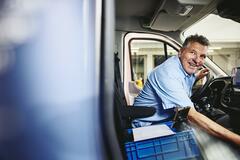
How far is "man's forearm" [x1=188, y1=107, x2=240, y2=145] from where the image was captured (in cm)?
151

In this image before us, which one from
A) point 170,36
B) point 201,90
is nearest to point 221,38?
point 170,36

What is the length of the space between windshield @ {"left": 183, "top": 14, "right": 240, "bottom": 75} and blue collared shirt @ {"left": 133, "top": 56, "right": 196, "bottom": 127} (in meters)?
0.68

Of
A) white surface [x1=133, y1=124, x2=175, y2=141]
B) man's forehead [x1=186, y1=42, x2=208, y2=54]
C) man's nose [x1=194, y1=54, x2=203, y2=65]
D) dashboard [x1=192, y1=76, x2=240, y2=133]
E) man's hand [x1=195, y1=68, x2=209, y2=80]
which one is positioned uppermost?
man's forehead [x1=186, y1=42, x2=208, y2=54]

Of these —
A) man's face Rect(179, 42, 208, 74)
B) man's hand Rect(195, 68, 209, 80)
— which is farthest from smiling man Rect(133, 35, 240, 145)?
man's hand Rect(195, 68, 209, 80)

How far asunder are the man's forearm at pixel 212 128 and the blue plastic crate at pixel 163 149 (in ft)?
0.84

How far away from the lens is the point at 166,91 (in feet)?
5.81

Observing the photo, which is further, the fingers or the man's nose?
the fingers

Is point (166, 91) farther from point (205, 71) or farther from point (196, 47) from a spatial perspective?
point (205, 71)

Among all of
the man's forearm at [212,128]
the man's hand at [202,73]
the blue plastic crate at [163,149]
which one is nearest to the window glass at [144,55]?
the man's hand at [202,73]

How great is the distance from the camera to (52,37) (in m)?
0.65

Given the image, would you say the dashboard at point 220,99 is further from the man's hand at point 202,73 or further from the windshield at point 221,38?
the windshield at point 221,38

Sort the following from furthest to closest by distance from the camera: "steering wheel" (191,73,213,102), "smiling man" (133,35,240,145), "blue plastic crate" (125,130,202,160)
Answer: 1. "steering wheel" (191,73,213,102)
2. "smiling man" (133,35,240,145)
3. "blue plastic crate" (125,130,202,160)

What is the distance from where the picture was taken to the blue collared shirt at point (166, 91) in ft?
5.69

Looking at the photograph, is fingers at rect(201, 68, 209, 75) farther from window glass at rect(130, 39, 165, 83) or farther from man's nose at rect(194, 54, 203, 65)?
window glass at rect(130, 39, 165, 83)
